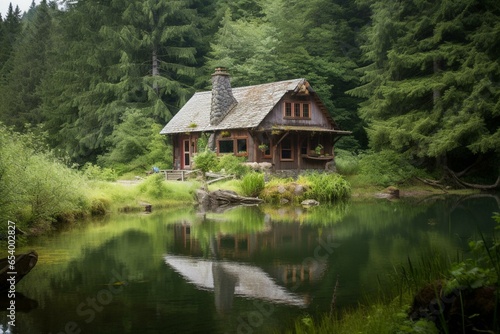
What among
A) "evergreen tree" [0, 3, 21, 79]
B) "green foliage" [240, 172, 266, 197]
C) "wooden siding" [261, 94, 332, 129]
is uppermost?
"evergreen tree" [0, 3, 21, 79]

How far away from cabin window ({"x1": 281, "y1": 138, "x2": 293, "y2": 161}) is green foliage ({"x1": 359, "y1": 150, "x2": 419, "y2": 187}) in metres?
4.54

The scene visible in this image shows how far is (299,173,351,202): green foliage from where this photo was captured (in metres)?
27.8

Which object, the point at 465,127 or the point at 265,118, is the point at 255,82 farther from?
the point at 465,127

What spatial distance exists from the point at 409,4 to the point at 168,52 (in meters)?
19.2

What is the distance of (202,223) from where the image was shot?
1953 cm

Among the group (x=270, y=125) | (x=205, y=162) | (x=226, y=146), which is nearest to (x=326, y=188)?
(x=270, y=125)

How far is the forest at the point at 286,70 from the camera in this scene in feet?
100

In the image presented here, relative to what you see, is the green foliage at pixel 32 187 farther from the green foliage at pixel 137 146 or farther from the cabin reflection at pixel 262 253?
the green foliage at pixel 137 146

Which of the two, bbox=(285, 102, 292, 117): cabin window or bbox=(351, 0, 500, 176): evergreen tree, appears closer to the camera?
bbox=(351, 0, 500, 176): evergreen tree

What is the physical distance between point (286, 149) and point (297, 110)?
2.40 meters

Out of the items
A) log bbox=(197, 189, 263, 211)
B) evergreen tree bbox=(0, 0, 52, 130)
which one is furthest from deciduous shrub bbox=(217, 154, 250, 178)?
evergreen tree bbox=(0, 0, 52, 130)

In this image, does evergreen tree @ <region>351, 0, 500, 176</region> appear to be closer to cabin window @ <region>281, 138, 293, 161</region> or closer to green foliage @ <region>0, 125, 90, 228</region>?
cabin window @ <region>281, 138, 293, 161</region>

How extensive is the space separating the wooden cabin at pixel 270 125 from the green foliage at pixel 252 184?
4.58 m

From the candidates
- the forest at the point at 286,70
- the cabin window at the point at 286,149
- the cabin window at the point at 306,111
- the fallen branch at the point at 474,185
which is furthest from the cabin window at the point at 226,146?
the fallen branch at the point at 474,185
